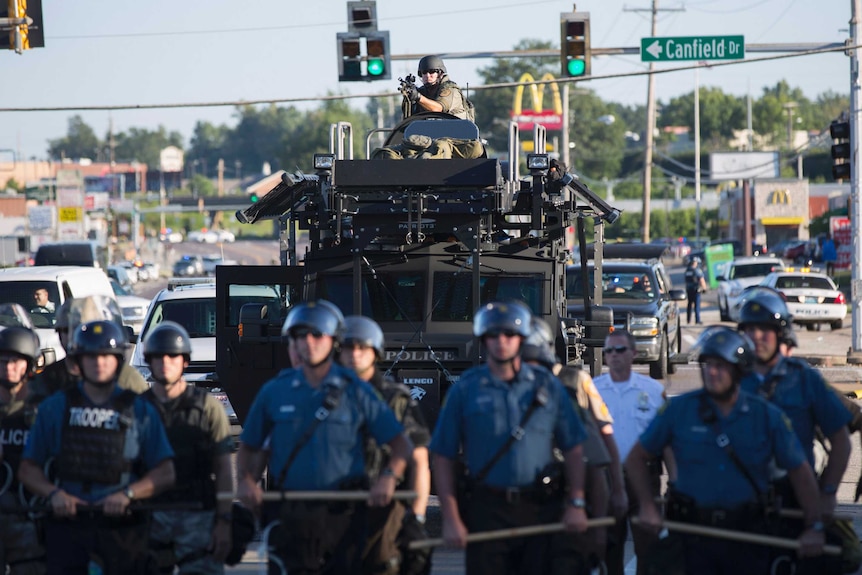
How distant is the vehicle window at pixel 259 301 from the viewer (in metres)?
12.9

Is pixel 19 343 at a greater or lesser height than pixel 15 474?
greater

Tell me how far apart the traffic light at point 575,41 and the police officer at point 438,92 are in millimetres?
6713

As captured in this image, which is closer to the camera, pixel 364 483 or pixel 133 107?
pixel 364 483

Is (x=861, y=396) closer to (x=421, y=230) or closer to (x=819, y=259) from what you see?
(x=421, y=230)

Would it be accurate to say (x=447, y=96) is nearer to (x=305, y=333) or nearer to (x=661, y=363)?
(x=305, y=333)

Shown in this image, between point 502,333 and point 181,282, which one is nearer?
point 502,333

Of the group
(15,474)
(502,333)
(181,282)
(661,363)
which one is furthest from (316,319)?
(661,363)

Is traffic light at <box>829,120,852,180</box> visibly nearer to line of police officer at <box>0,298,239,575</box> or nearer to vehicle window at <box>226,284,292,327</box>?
vehicle window at <box>226,284,292,327</box>

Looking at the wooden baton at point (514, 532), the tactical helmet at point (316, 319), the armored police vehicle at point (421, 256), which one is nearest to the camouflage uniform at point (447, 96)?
the armored police vehicle at point (421, 256)

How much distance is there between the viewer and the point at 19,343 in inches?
305

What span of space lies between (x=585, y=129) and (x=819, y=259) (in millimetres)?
77513

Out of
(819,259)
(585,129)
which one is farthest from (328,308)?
(585,129)

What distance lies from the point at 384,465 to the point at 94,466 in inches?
58.5

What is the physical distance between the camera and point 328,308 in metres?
6.90
